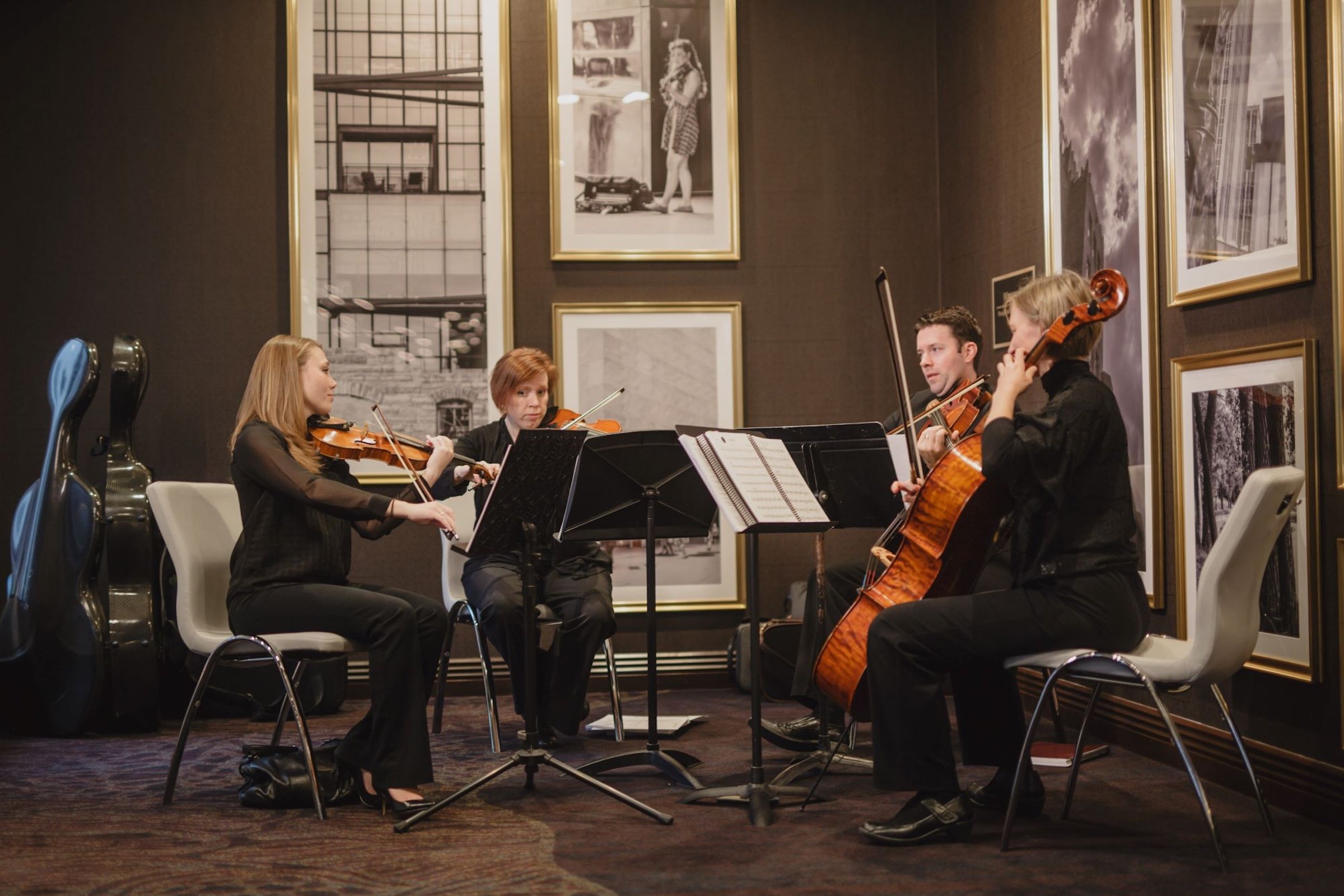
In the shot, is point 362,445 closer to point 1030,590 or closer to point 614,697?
point 614,697

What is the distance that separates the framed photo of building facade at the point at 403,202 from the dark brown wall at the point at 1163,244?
6.11 ft

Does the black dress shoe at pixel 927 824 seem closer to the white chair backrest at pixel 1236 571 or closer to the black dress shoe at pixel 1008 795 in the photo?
the black dress shoe at pixel 1008 795

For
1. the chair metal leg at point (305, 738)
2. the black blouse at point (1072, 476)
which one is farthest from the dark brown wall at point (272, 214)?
the black blouse at point (1072, 476)

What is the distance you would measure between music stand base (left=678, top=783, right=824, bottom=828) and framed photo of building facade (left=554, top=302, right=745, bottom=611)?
6.19 feet

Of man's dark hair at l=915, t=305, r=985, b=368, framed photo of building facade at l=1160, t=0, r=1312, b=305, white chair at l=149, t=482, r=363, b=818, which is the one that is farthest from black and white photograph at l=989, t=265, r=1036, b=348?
white chair at l=149, t=482, r=363, b=818

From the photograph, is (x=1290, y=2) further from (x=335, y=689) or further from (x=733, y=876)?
(x=335, y=689)

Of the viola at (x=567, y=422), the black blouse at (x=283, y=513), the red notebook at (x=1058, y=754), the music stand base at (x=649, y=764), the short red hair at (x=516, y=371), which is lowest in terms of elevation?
the red notebook at (x=1058, y=754)

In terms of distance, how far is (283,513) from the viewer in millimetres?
3416

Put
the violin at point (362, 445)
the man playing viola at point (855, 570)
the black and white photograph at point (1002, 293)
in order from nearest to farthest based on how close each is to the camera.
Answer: the violin at point (362, 445), the man playing viola at point (855, 570), the black and white photograph at point (1002, 293)

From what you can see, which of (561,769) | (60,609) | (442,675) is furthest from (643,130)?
(561,769)

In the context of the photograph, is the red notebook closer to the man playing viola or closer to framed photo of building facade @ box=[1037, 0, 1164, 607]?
framed photo of building facade @ box=[1037, 0, 1164, 607]

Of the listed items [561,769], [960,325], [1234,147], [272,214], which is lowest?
[561,769]

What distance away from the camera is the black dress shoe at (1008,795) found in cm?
311

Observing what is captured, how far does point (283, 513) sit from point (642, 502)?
0.96 meters
